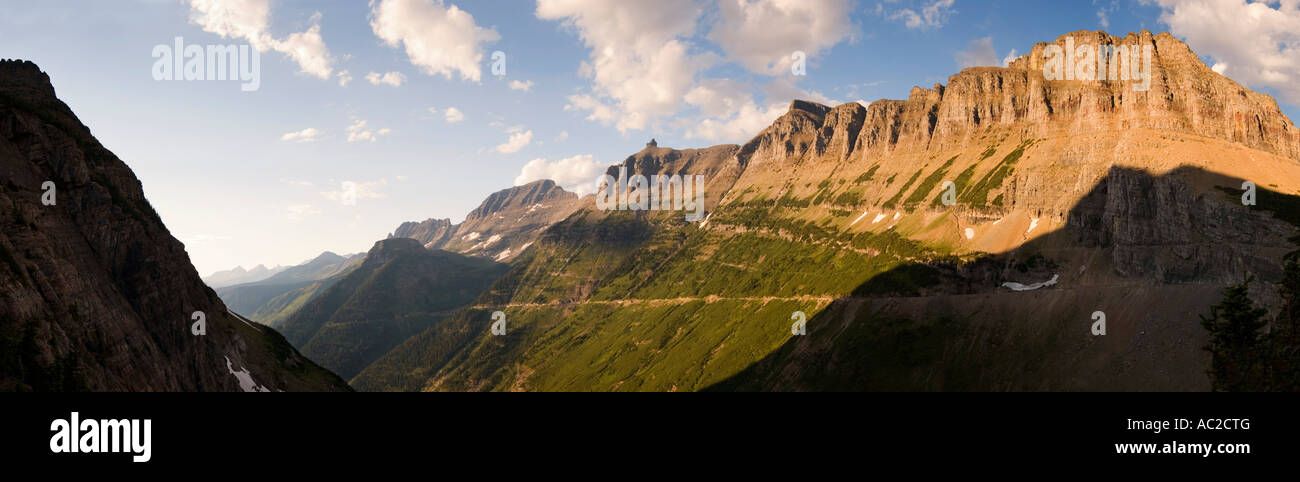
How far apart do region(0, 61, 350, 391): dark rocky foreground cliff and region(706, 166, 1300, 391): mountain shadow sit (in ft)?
473

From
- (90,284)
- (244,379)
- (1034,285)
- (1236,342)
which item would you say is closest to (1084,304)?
(1034,285)

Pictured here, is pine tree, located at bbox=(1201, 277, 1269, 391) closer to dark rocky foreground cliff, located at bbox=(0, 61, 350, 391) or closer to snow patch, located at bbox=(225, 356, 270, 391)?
dark rocky foreground cliff, located at bbox=(0, 61, 350, 391)

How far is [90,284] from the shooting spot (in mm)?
85312

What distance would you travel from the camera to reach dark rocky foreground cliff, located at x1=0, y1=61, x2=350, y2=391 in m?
67.9

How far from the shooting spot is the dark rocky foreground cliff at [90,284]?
223 feet

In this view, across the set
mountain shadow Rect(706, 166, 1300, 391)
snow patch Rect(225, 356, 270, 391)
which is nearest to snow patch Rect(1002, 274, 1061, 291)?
mountain shadow Rect(706, 166, 1300, 391)

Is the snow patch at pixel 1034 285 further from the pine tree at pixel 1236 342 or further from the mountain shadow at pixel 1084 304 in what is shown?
the pine tree at pixel 1236 342

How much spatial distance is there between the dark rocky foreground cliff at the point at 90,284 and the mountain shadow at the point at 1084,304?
144164 mm

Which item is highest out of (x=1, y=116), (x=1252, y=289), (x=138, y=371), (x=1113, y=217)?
(x=1, y=116)
